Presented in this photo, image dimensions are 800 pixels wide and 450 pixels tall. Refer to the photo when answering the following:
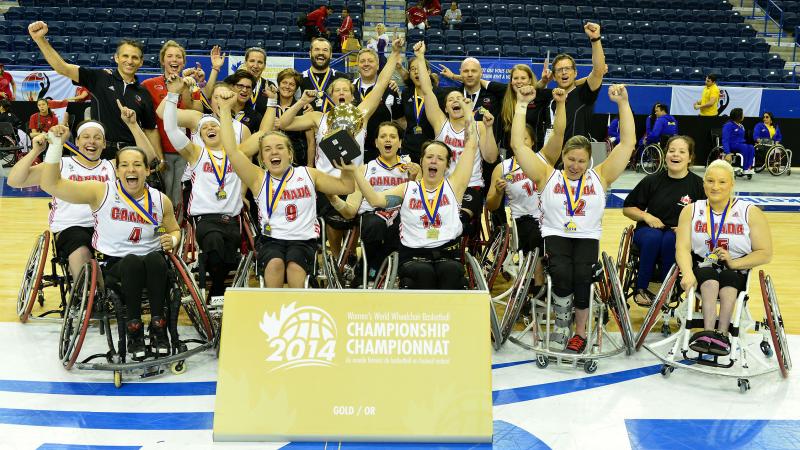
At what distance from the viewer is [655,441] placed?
3.32 metres

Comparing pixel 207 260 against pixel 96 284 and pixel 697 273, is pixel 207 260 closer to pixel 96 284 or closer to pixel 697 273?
pixel 96 284

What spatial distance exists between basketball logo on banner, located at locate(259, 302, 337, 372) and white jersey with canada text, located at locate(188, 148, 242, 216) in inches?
62.7

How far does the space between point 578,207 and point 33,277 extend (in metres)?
3.15

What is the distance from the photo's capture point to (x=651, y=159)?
40.6ft

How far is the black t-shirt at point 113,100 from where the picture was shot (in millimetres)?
5273

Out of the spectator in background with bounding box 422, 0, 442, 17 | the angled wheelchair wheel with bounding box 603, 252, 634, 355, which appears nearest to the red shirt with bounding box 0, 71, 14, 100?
the spectator in background with bounding box 422, 0, 442, 17

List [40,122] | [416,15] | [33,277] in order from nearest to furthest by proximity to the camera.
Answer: [33,277]
[40,122]
[416,15]

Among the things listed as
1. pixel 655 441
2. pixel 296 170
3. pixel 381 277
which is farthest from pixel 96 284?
pixel 655 441

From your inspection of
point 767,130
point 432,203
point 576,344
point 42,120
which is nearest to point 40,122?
point 42,120

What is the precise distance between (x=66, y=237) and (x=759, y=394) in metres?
3.72

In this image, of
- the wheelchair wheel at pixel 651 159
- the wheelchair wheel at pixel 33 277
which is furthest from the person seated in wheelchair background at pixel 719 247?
the wheelchair wheel at pixel 651 159

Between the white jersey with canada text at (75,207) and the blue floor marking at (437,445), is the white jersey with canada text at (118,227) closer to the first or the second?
the white jersey with canada text at (75,207)

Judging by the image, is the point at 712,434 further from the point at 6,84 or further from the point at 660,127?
the point at 6,84

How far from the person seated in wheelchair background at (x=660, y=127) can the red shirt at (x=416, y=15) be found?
462 cm
